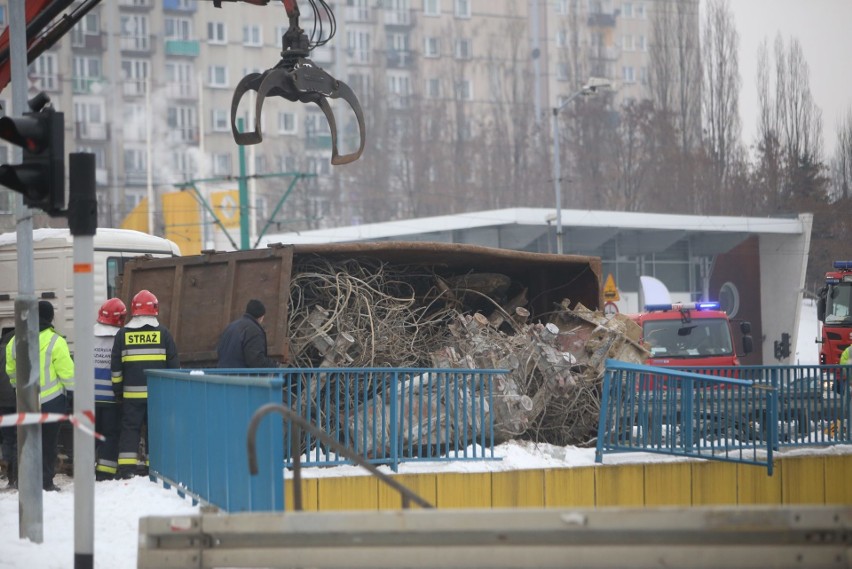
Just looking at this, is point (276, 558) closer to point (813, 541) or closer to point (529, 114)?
point (813, 541)

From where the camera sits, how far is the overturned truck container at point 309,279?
44.6 ft

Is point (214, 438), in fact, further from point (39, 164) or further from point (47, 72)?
point (47, 72)

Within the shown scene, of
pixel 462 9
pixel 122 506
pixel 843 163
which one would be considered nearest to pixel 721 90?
pixel 843 163

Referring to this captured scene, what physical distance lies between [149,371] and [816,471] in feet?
23.6

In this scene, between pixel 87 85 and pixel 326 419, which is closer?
pixel 326 419

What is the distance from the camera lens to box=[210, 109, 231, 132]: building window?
89.8 m

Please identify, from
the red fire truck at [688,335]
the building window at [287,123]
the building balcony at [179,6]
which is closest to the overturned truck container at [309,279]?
the red fire truck at [688,335]

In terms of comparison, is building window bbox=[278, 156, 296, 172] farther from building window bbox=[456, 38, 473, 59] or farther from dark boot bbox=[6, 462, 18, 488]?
dark boot bbox=[6, 462, 18, 488]

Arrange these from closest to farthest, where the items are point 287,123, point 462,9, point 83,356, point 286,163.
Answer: point 83,356 < point 286,163 < point 287,123 < point 462,9

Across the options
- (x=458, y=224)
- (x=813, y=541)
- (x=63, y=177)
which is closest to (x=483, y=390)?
(x=63, y=177)

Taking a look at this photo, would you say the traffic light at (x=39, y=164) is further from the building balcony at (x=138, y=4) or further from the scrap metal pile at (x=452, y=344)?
the building balcony at (x=138, y=4)

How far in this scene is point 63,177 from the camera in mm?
7938

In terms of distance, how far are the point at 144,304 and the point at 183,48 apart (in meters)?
79.9

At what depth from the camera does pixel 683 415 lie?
12.8 meters
